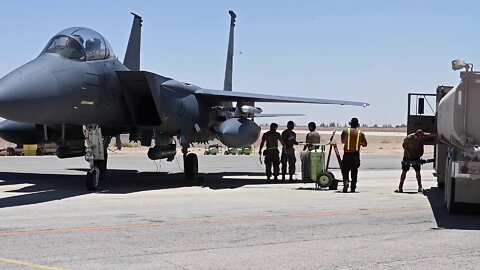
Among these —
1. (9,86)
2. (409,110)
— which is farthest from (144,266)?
(409,110)

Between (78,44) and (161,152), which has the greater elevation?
(78,44)

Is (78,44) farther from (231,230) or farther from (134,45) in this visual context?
(231,230)

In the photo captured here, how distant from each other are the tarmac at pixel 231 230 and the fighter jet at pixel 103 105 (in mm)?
1556

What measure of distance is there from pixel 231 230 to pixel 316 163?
8893mm

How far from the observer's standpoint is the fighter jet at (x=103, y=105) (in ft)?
39.8

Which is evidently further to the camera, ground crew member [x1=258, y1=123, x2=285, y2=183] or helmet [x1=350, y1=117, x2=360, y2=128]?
ground crew member [x1=258, y1=123, x2=285, y2=183]

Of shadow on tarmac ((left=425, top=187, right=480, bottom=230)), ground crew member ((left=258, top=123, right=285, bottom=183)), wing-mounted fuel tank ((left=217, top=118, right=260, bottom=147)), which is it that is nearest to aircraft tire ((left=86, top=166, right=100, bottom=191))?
wing-mounted fuel tank ((left=217, top=118, right=260, bottom=147))

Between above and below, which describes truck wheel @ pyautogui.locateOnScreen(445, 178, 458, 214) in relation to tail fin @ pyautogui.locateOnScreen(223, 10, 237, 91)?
below

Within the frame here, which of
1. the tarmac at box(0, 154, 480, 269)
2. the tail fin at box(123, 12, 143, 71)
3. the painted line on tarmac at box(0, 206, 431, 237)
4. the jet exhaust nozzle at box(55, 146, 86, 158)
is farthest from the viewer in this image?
the tail fin at box(123, 12, 143, 71)

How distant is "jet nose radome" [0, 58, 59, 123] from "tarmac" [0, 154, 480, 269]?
157cm

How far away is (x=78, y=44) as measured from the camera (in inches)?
539

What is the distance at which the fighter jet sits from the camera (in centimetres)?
1214

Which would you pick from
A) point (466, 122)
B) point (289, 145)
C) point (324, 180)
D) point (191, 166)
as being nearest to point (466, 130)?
point (466, 122)

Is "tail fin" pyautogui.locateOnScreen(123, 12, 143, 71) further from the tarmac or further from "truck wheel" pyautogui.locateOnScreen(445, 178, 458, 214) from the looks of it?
"truck wheel" pyautogui.locateOnScreen(445, 178, 458, 214)
